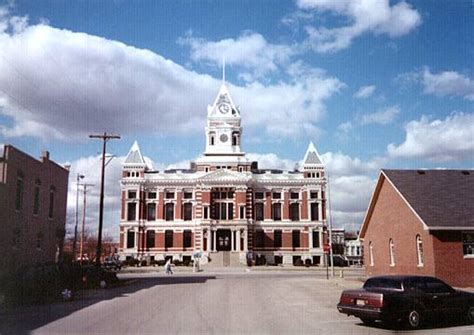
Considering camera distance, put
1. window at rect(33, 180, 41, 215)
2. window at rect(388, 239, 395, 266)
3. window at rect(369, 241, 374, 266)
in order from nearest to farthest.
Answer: window at rect(388, 239, 395, 266), window at rect(33, 180, 41, 215), window at rect(369, 241, 374, 266)

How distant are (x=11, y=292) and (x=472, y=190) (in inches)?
1004

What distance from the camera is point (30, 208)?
108 ft

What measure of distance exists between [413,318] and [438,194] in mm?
17079

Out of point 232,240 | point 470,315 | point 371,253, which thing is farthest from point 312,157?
point 470,315

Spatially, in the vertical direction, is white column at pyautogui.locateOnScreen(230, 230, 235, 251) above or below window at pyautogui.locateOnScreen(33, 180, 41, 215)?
below

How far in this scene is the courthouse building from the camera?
74.2 metres

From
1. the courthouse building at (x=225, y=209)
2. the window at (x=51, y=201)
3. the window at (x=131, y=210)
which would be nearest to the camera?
the window at (x=51, y=201)

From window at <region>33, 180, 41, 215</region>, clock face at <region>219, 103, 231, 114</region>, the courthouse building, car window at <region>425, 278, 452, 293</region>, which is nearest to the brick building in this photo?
window at <region>33, 180, 41, 215</region>

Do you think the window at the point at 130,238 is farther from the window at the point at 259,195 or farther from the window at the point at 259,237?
the window at the point at 259,195

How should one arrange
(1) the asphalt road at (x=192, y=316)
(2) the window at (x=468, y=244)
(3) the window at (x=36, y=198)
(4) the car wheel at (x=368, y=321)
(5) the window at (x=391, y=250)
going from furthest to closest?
(3) the window at (x=36, y=198), (5) the window at (x=391, y=250), (2) the window at (x=468, y=244), (4) the car wheel at (x=368, y=321), (1) the asphalt road at (x=192, y=316)

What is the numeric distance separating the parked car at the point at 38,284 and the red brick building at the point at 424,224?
1870cm

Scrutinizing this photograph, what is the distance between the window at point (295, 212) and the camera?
7656 cm

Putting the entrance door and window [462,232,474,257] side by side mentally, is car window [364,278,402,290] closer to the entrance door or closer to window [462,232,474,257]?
window [462,232,474,257]

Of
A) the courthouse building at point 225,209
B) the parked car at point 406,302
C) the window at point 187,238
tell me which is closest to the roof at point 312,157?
the courthouse building at point 225,209
